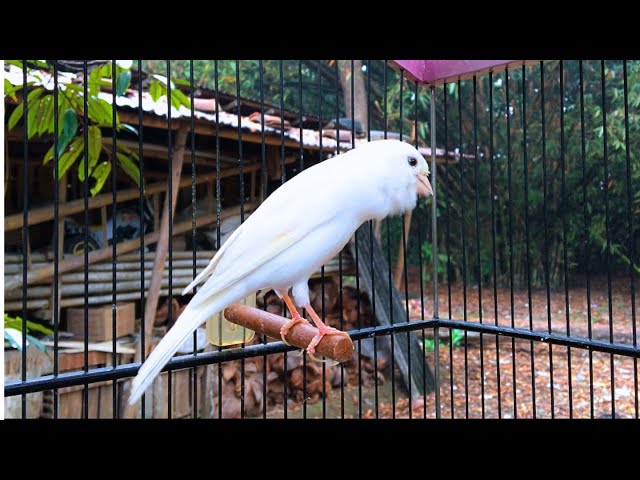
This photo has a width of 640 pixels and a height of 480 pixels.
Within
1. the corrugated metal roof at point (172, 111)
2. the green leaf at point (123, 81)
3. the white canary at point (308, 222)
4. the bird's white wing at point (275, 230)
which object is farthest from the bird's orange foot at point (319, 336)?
the corrugated metal roof at point (172, 111)

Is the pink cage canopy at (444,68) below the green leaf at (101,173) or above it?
above

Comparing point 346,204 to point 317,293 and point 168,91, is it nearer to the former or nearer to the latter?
point 168,91

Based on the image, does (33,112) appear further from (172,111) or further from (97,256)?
(97,256)

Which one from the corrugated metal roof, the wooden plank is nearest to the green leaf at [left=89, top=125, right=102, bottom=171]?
the corrugated metal roof

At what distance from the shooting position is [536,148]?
25.2 feet

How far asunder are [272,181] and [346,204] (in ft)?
9.58

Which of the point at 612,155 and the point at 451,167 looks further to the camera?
the point at 451,167

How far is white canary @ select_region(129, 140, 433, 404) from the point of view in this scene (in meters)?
1.21

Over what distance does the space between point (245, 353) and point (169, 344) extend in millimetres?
444

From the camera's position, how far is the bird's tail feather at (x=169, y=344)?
100cm

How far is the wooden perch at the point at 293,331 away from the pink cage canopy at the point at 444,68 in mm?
898

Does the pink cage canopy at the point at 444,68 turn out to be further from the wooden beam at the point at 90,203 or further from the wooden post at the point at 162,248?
the wooden beam at the point at 90,203

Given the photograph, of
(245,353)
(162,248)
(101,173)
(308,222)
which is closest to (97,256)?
(162,248)
